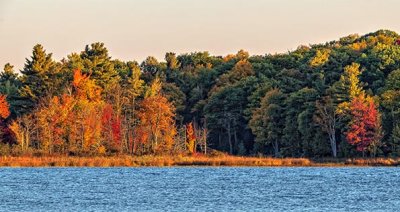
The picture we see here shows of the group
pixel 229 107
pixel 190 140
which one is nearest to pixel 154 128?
pixel 190 140

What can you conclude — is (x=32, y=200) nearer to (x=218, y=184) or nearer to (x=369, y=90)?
(x=218, y=184)

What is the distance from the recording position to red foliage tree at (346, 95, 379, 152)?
83438mm

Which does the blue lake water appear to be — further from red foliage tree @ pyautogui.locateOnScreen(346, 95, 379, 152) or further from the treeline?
the treeline

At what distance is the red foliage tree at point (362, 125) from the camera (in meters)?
83.4

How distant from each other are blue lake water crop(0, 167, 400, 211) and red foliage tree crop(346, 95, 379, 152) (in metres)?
9.18

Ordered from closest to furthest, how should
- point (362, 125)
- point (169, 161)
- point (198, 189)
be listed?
point (198, 189) → point (169, 161) → point (362, 125)

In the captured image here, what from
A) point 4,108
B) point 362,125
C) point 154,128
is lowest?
point 362,125

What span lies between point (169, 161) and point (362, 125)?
1844cm

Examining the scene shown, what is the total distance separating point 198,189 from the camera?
5138cm

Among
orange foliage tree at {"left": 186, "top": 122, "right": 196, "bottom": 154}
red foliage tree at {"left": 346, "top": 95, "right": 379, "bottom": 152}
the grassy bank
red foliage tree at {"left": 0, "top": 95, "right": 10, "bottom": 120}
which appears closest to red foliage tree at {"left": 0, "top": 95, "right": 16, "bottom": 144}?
red foliage tree at {"left": 0, "top": 95, "right": 10, "bottom": 120}

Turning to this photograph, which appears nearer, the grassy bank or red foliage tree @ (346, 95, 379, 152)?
the grassy bank

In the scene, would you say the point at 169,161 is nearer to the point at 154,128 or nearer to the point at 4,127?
the point at 154,128

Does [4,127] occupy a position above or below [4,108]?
below

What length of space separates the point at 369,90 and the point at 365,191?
39157 mm
